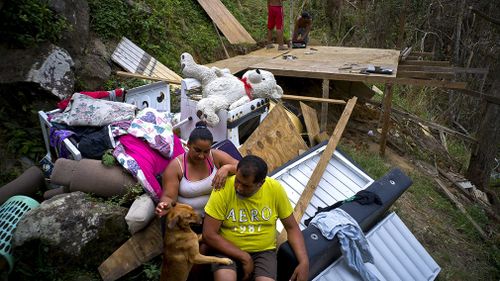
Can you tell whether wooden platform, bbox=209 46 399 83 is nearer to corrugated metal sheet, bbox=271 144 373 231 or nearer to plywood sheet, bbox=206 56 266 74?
plywood sheet, bbox=206 56 266 74

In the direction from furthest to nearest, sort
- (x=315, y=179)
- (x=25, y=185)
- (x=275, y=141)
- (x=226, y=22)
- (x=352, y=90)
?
(x=226, y=22) → (x=352, y=90) → (x=275, y=141) → (x=315, y=179) → (x=25, y=185)

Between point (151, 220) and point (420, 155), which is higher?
point (151, 220)

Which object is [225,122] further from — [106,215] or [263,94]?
[106,215]

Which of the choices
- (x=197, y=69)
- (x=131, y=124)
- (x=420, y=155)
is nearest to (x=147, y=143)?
(x=131, y=124)

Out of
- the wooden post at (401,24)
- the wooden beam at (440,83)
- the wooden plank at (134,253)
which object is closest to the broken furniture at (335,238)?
the wooden plank at (134,253)

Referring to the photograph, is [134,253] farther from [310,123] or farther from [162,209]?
[310,123]

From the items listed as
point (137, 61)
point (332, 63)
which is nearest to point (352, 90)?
point (332, 63)

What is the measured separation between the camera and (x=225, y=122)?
170 inches

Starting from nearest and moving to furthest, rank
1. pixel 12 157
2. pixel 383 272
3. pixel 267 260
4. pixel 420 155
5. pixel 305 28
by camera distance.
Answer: pixel 267 260 < pixel 383 272 < pixel 12 157 < pixel 420 155 < pixel 305 28

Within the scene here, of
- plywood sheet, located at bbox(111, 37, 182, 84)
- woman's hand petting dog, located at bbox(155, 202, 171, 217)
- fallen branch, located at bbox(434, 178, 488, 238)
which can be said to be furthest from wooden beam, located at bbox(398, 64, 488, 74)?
woman's hand petting dog, located at bbox(155, 202, 171, 217)

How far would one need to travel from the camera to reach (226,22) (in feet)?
29.3

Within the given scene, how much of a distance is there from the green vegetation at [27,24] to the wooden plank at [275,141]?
288cm

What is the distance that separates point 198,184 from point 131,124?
48.0 inches

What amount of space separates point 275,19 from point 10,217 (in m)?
6.89
